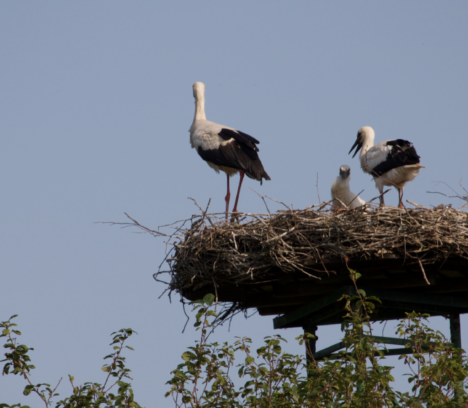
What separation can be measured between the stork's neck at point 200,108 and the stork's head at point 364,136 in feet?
8.13

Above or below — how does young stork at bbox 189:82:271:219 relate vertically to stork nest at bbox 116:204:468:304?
above

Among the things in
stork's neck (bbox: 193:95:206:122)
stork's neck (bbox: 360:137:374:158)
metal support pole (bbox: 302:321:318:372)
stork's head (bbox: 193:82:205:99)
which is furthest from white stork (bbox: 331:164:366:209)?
stork's head (bbox: 193:82:205:99)

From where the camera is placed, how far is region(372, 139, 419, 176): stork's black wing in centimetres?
994

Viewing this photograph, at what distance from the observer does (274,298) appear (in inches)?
320

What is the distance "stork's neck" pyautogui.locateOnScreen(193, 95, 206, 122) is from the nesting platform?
3765 millimetres

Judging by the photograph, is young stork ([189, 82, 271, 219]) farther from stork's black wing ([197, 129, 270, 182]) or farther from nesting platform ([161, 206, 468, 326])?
nesting platform ([161, 206, 468, 326])

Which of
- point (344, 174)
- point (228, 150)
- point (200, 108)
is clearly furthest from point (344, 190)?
point (200, 108)

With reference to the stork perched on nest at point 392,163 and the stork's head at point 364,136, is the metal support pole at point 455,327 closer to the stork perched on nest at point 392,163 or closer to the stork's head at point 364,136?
the stork perched on nest at point 392,163

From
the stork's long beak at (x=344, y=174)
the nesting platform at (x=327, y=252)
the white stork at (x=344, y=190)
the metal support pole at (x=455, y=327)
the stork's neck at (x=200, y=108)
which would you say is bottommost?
the metal support pole at (x=455, y=327)

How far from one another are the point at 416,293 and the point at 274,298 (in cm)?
149

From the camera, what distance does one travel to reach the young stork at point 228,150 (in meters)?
9.55

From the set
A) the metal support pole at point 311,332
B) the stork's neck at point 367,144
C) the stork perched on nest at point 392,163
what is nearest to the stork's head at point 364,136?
the stork's neck at point 367,144

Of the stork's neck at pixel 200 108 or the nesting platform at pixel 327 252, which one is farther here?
the stork's neck at pixel 200 108

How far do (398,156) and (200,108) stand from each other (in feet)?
9.85
